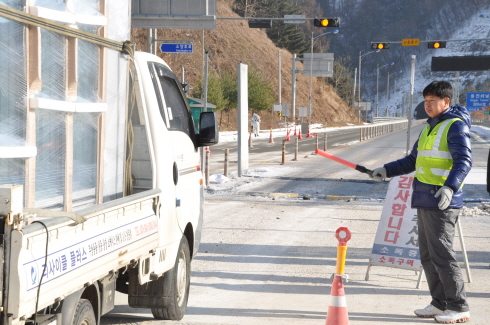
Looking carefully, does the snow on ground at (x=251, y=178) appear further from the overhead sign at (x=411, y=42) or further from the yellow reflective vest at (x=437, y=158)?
the yellow reflective vest at (x=437, y=158)

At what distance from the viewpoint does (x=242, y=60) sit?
89562 mm

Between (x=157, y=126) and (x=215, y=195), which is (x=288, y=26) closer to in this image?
(x=215, y=195)

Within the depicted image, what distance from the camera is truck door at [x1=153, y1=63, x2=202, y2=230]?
5.90 metres

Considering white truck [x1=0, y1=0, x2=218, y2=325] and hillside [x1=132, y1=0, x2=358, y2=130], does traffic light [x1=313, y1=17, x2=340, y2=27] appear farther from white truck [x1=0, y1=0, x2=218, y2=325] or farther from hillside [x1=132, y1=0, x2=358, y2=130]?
hillside [x1=132, y1=0, x2=358, y2=130]

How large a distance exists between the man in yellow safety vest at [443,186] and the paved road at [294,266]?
295mm

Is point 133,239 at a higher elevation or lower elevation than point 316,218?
higher

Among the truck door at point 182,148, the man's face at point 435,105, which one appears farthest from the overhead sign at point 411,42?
the truck door at point 182,148

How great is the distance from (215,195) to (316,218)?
425cm

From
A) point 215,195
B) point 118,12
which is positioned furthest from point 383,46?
point 118,12

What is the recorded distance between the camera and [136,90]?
5430 mm

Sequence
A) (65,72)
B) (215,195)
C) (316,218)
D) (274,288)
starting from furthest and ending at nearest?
(215,195), (316,218), (274,288), (65,72)

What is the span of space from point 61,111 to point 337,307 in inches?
97.5

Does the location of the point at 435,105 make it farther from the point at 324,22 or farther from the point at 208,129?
the point at 324,22

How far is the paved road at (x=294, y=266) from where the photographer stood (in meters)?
6.56
